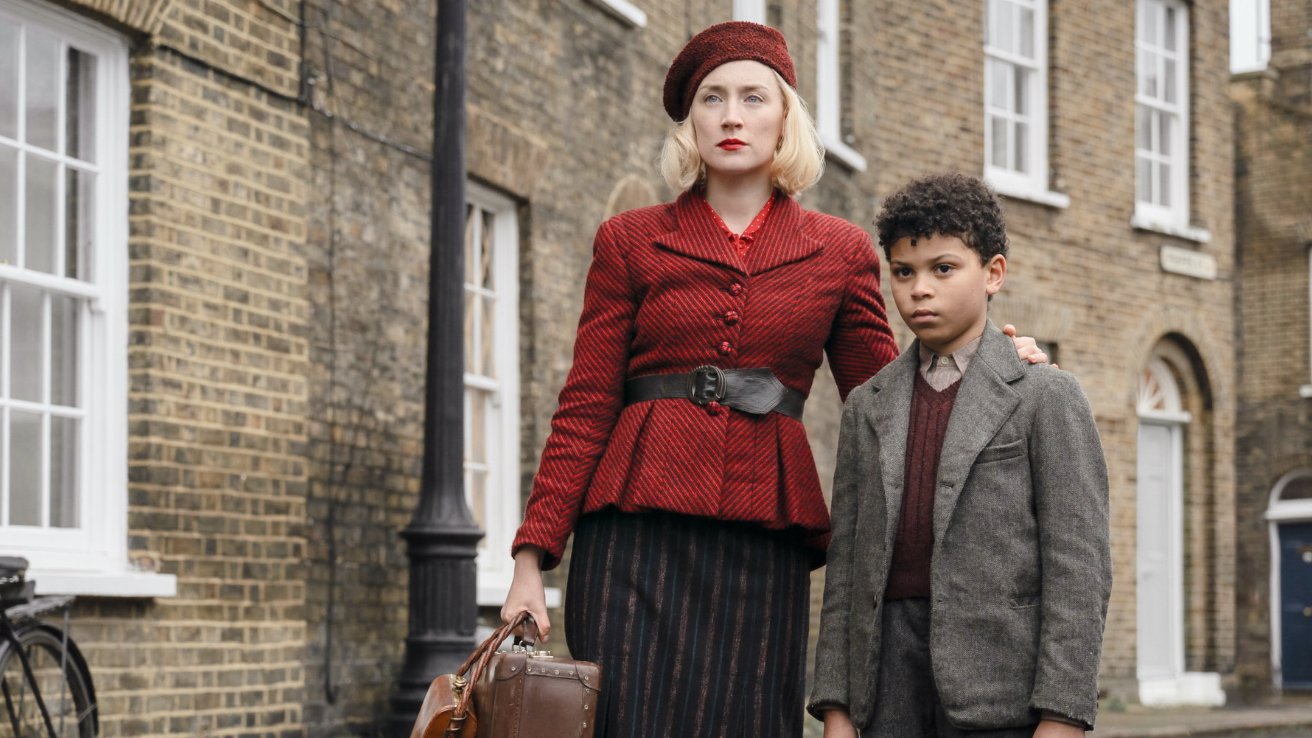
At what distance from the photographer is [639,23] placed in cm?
1187

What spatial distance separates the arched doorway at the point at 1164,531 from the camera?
61.6 ft

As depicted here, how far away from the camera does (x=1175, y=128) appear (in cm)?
1950

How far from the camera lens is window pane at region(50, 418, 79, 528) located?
720 centimetres

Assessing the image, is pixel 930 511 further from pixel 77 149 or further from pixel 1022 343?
pixel 77 149

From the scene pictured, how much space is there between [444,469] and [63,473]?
1.46 m

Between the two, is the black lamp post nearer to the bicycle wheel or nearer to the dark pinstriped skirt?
the bicycle wheel

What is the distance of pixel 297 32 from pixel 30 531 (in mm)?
2538

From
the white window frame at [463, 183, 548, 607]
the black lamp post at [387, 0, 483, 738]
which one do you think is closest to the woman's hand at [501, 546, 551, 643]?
the black lamp post at [387, 0, 483, 738]

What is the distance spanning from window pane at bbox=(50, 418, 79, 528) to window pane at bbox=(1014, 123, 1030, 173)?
38.6 feet

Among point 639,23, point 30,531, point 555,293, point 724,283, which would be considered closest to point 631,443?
point 724,283

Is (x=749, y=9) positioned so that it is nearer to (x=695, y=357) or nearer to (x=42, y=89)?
(x=42, y=89)

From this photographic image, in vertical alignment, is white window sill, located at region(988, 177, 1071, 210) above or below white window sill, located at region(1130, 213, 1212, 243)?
above

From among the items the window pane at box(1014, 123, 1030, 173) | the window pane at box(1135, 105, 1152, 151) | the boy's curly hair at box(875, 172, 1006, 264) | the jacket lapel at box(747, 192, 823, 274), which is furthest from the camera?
the window pane at box(1135, 105, 1152, 151)

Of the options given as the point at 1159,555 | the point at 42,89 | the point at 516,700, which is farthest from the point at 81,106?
the point at 1159,555
